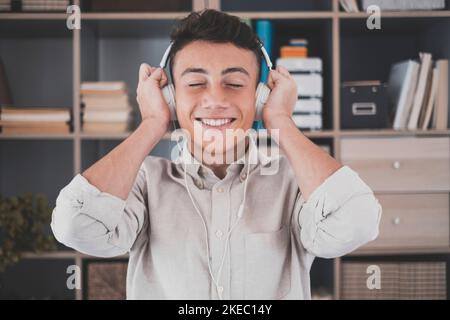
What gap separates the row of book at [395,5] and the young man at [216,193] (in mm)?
870

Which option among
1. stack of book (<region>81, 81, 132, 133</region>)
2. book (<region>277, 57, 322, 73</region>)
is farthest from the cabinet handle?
stack of book (<region>81, 81, 132, 133</region>)

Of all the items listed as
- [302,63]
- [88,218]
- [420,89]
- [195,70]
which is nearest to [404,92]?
[420,89]

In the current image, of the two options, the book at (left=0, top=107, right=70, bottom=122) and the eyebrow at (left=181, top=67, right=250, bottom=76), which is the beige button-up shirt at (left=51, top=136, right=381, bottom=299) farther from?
the book at (left=0, top=107, right=70, bottom=122)

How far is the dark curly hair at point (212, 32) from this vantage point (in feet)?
2.80

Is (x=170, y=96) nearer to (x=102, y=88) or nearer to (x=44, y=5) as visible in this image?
(x=102, y=88)

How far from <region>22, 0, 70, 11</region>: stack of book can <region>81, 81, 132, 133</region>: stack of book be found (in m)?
0.25

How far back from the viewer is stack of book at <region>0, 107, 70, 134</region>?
5.44 feet

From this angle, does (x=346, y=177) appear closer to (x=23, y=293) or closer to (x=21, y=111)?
(x=21, y=111)

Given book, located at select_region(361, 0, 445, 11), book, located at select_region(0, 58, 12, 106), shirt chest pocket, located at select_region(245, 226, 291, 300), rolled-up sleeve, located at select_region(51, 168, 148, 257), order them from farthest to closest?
book, located at select_region(0, 58, 12, 106), book, located at select_region(361, 0, 445, 11), shirt chest pocket, located at select_region(245, 226, 291, 300), rolled-up sleeve, located at select_region(51, 168, 148, 257)

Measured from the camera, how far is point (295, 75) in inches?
65.3

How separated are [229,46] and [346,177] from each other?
28 cm

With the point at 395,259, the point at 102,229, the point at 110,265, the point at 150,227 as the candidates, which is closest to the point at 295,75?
the point at 395,259

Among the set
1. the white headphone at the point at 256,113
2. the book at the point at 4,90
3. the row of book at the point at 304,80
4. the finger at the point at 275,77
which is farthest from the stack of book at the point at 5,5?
the finger at the point at 275,77

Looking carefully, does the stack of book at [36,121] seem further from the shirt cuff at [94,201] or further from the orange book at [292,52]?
the shirt cuff at [94,201]
